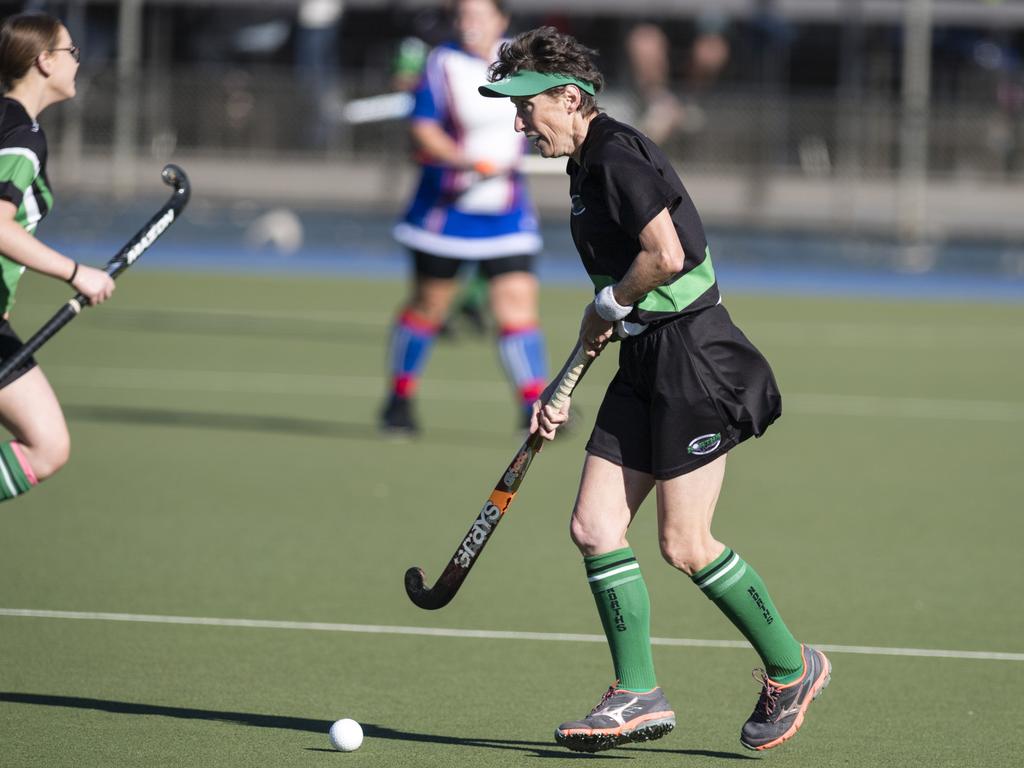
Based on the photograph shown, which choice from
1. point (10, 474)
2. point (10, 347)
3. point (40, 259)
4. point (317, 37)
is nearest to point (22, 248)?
point (40, 259)

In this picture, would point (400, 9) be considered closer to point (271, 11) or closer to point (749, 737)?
point (271, 11)

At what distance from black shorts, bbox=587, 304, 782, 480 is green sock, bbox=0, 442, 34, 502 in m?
1.83

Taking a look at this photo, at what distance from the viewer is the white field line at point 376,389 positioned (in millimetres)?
10438

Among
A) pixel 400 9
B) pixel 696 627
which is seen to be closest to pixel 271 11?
pixel 400 9

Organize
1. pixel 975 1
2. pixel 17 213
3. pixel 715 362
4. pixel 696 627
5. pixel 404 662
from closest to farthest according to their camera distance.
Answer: pixel 715 362 → pixel 17 213 → pixel 404 662 → pixel 696 627 → pixel 975 1

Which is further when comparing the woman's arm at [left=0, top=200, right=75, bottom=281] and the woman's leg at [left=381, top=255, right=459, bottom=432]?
the woman's leg at [left=381, top=255, right=459, bottom=432]

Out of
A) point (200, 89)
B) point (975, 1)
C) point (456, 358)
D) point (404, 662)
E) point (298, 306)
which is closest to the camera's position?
point (404, 662)

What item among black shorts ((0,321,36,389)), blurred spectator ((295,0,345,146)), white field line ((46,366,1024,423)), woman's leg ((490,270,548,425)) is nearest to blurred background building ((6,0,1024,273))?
blurred spectator ((295,0,345,146))

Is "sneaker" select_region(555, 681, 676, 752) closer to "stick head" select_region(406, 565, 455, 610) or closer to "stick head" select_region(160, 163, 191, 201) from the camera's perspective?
"stick head" select_region(406, 565, 455, 610)

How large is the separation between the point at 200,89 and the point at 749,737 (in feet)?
52.0

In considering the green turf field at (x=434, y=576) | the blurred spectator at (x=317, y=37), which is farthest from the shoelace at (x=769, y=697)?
the blurred spectator at (x=317, y=37)

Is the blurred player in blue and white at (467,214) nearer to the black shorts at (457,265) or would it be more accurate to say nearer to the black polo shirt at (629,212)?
the black shorts at (457,265)

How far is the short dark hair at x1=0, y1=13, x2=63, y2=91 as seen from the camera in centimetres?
495

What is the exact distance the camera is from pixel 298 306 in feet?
51.3
